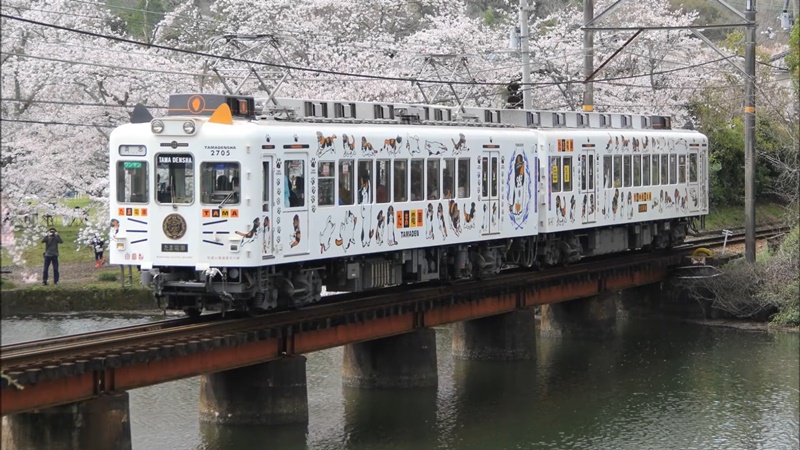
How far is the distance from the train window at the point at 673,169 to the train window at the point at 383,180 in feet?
40.4

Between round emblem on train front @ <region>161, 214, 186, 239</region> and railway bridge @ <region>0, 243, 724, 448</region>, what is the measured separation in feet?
3.89

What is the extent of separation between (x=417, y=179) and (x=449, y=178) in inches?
43.7

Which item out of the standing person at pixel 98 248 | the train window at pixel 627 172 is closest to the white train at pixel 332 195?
the train window at pixel 627 172

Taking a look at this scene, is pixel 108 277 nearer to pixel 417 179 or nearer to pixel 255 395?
pixel 417 179

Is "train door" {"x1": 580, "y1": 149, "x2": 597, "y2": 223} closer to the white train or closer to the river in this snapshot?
the white train

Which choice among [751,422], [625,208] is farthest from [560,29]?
[751,422]

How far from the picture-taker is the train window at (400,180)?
66.7 feet

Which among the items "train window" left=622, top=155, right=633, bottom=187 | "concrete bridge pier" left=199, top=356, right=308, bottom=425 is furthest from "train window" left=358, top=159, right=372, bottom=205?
"train window" left=622, top=155, right=633, bottom=187

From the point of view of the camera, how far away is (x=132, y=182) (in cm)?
1783

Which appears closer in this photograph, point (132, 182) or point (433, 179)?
point (132, 182)

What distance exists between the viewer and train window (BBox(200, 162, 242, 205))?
677 inches

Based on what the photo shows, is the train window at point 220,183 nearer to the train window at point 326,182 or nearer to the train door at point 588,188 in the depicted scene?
the train window at point 326,182

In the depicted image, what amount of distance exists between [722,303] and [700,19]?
41.2m

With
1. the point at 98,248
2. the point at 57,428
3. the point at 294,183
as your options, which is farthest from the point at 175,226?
the point at 98,248
